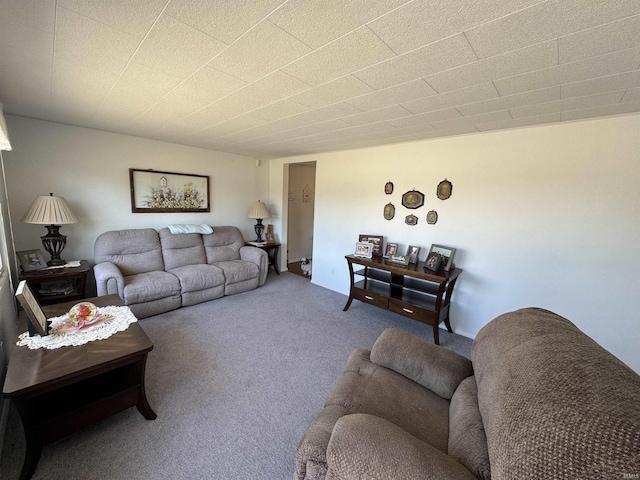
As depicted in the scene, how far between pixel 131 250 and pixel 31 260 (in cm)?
89

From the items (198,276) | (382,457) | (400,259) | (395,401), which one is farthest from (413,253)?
(198,276)

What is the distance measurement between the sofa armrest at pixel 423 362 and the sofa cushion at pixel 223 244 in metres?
3.18

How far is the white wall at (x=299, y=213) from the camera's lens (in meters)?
5.56

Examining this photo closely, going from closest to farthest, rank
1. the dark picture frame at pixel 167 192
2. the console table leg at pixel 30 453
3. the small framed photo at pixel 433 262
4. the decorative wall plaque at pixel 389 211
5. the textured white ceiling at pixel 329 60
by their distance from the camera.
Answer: the textured white ceiling at pixel 329 60, the console table leg at pixel 30 453, the small framed photo at pixel 433 262, the decorative wall plaque at pixel 389 211, the dark picture frame at pixel 167 192

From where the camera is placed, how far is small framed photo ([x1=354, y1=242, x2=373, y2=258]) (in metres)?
3.40

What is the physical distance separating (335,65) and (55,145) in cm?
351

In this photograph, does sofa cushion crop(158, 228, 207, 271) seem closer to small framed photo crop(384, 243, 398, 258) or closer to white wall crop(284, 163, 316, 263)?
white wall crop(284, 163, 316, 263)

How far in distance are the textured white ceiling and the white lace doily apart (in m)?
1.67

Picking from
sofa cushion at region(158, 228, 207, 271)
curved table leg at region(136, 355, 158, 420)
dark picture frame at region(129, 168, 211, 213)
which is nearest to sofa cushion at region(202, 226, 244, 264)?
sofa cushion at region(158, 228, 207, 271)

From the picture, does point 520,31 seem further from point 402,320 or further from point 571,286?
point 402,320

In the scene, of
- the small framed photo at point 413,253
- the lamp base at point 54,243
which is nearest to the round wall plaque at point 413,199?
the small framed photo at point 413,253

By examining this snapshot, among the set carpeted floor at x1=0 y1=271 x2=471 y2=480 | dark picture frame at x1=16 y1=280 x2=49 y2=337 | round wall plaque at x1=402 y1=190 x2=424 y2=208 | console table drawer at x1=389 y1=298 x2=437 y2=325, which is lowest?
carpeted floor at x1=0 y1=271 x2=471 y2=480

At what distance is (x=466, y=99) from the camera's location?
1851 mm

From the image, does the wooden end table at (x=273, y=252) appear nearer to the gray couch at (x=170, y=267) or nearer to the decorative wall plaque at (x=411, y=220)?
the gray couch at (x=170, y=267)
